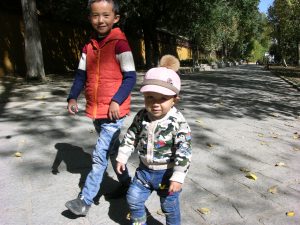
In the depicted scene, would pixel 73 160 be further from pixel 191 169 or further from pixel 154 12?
pixel 154 12

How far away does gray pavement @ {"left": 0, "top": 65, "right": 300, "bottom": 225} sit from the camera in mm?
3434

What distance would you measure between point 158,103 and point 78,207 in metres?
1.16

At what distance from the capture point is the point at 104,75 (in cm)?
328

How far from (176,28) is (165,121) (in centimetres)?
2435

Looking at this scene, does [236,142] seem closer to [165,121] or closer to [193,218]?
[193,218]

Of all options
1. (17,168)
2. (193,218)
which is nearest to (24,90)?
(17,168)

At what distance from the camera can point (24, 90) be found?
10945mm

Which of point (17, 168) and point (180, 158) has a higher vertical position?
point (180, 158)

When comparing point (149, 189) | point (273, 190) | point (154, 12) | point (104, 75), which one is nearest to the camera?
point (149, 189)

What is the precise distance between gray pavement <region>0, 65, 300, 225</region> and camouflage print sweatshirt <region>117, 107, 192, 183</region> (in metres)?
0.80

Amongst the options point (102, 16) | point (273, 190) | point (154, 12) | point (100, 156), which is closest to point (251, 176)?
point (273, 190)

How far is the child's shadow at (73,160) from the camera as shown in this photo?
4.44 m

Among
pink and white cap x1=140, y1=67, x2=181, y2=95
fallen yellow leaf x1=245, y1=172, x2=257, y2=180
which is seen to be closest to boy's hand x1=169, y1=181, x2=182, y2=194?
pink and white cap x1=140, y1=67, x2=181, y2=95

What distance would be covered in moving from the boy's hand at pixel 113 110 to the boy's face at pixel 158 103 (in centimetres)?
51
